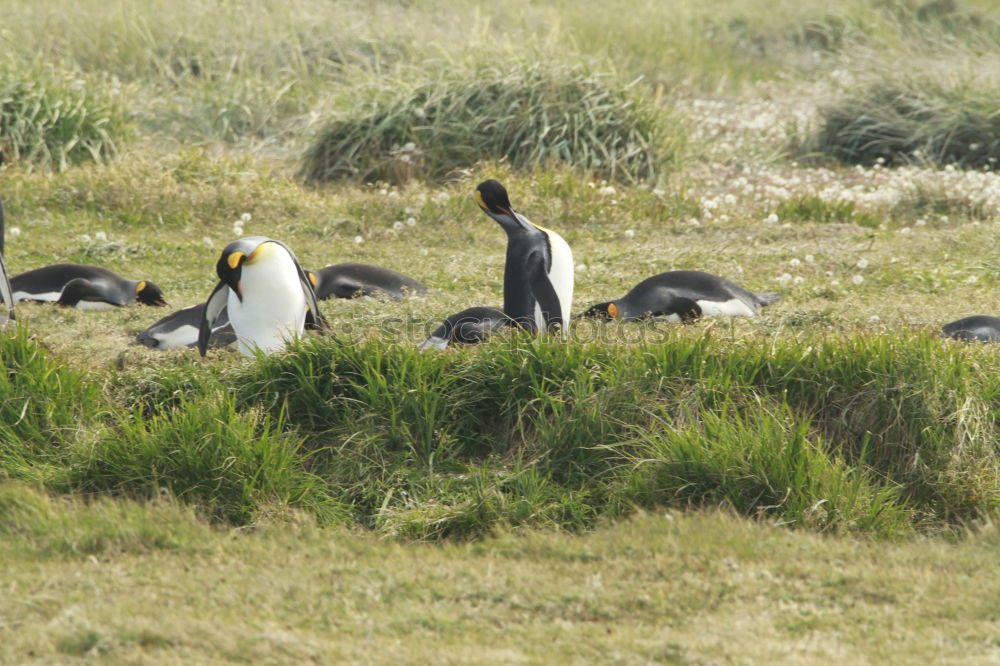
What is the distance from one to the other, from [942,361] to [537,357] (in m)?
1.55

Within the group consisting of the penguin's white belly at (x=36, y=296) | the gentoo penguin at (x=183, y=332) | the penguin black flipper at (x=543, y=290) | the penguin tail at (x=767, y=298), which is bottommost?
the penguin's white belly at (x=36, y=296)

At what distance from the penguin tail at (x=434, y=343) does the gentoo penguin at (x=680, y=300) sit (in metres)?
1.07

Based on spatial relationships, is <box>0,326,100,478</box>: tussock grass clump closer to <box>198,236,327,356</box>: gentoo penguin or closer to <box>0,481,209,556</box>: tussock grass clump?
<box>0,481,209,556</box>: tussock grass clump

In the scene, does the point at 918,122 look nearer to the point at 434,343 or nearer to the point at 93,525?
the point at 434,343

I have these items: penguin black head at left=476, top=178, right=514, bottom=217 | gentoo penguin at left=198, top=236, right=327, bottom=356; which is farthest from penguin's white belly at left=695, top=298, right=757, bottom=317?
gentoo penguin at left=198, top=236, right=327, bottom=356

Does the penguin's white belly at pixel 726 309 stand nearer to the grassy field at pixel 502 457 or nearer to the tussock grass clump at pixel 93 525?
the grassy field at pixel 502 457

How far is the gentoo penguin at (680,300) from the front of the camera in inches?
244

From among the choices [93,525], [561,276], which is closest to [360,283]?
[561,276]

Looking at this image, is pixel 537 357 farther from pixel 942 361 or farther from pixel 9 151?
pixel 9 151

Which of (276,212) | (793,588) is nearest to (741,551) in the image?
(793,588)

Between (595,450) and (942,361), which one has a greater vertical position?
(942,361)

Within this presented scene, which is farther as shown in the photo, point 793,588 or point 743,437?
point 743,437

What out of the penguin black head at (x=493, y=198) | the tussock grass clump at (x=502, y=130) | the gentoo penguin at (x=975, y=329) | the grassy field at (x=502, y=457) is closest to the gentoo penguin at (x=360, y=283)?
the grassy field at (x=502, y=457)

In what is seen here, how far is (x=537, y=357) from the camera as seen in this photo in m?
4.93
